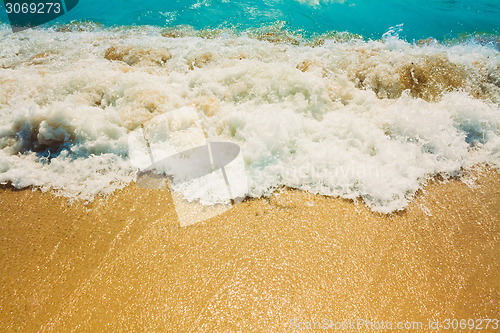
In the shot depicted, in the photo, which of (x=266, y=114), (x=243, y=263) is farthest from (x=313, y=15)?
(x=243, y=263)

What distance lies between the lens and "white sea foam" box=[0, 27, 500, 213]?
371 cm

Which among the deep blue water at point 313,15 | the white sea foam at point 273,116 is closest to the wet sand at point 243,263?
the white sea foam at point 273,116

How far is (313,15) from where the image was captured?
376 inches

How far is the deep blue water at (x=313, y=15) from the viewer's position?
29.8 feet

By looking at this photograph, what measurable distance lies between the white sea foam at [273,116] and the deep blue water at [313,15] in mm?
3088

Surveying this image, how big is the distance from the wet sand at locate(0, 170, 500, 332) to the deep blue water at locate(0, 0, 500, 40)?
7.14m

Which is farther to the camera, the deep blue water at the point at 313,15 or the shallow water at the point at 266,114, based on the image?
the deep blue water at the point at 313,15

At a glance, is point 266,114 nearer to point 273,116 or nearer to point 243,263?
point 273,116

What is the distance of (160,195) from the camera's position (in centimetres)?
347

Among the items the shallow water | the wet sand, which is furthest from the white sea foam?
the wet sand

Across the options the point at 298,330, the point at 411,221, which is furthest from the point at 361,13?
the point at 298,330

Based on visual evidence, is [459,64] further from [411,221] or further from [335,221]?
[335,221]

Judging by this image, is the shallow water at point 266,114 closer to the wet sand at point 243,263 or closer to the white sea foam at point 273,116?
the white sea foam at point 273,116

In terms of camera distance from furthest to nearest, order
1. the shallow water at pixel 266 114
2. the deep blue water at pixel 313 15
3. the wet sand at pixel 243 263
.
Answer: the deep blue water at pixel 313 15 → the shallow water at pixel 266 114 → the wet sand at pixel 243 263
